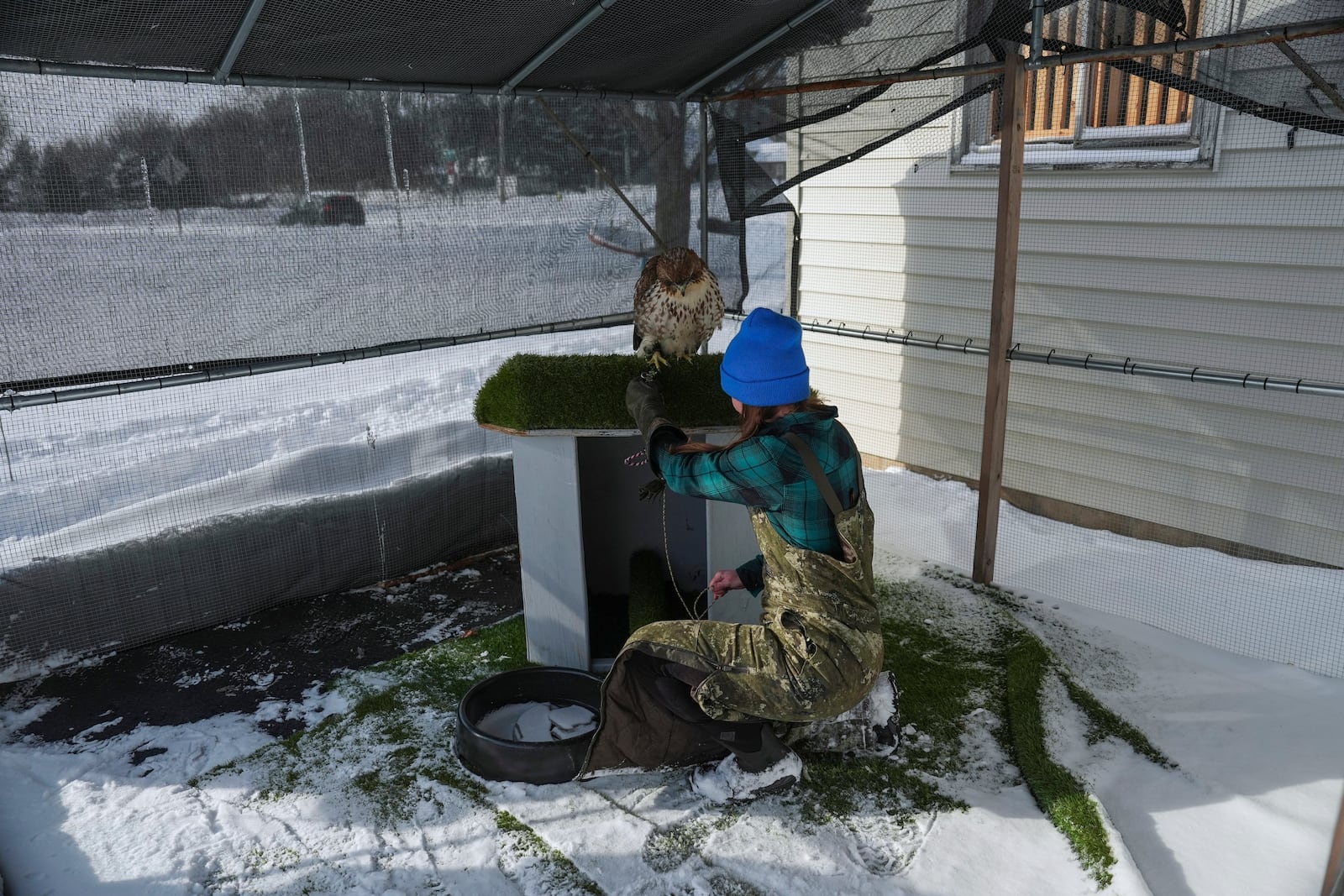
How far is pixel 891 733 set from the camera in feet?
10.1

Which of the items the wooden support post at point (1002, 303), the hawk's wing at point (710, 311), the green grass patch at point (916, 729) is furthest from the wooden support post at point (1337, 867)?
the wooden support post at point (1002, 303)

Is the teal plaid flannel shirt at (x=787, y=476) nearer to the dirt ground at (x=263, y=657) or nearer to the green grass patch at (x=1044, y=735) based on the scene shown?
the green grass patch at (x=1044, y=735)

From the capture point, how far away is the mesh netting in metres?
3.36

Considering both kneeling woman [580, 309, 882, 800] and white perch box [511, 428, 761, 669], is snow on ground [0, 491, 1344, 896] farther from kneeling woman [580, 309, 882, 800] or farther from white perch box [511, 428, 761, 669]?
white perch box [511, 428, 761, 669]

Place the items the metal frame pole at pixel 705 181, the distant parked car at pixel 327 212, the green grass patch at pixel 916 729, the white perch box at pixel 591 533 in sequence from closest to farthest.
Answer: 1. the green grass patch at pixel 916 729
2. the white perch box at pixel 591 533
3. the distant parked car at pixel 327 212
4. the metal frame pole at pixel 705 181

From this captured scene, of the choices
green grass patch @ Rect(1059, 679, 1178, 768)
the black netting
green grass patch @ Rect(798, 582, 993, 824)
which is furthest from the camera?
the black netting

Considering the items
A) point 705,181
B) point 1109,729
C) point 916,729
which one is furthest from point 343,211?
point 1109,729

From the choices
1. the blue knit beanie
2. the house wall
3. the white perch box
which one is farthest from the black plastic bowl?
the house wall

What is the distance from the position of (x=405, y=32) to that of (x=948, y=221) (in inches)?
120

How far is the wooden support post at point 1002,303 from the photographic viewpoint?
3922 millimetres

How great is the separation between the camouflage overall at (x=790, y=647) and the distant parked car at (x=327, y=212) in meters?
2.29

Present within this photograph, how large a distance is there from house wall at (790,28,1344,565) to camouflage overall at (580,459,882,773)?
2.33 meters

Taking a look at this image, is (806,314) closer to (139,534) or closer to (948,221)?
(948,221)

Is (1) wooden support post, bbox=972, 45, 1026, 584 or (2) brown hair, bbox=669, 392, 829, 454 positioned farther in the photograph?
(1) wooden support post, bbox=972, 45, 1026, 584
